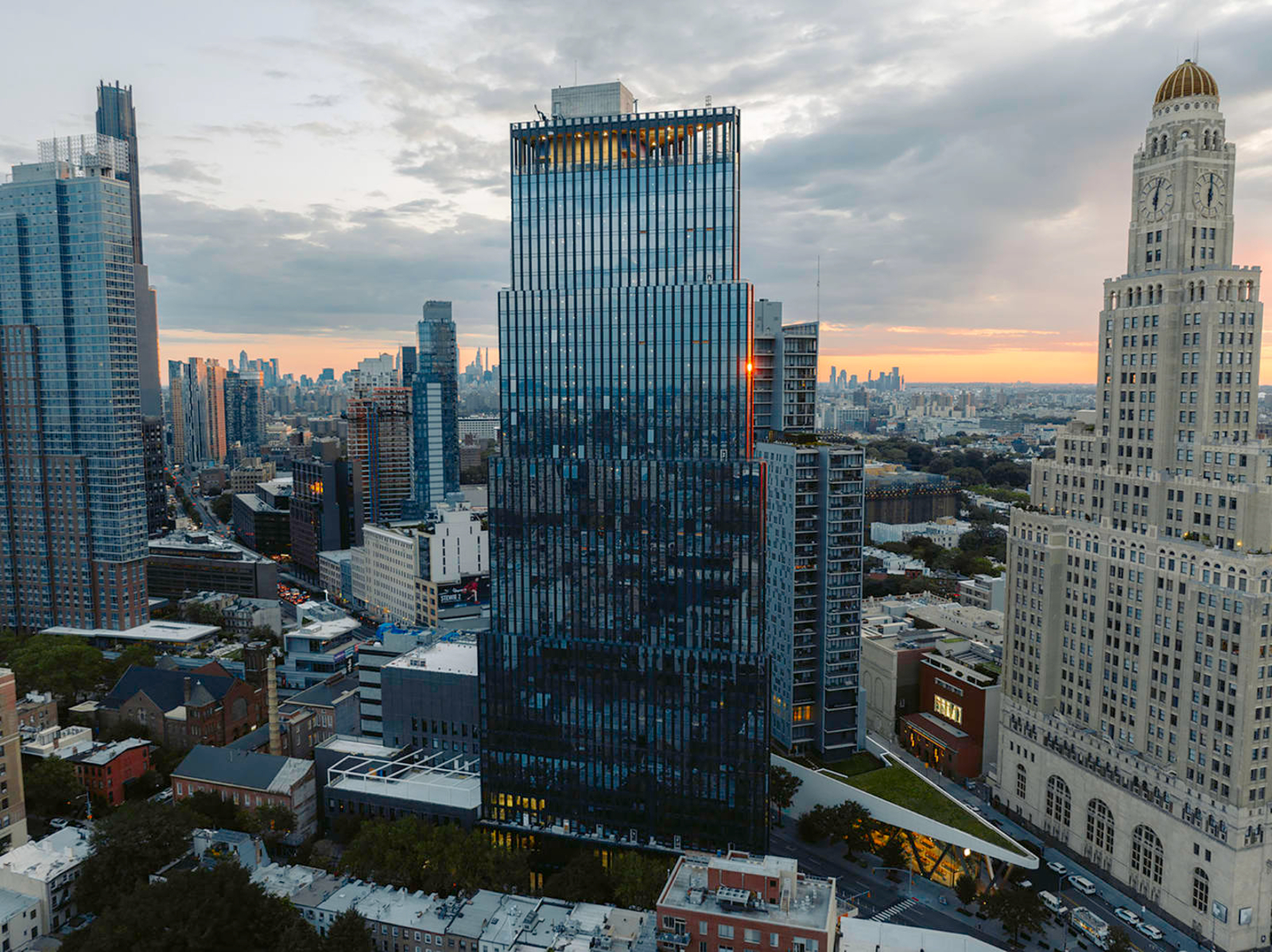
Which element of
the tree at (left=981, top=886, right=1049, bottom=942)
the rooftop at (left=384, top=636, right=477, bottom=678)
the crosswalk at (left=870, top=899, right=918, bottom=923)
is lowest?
the crosswalk at (left=870, top=899, right=918, bottom=923)

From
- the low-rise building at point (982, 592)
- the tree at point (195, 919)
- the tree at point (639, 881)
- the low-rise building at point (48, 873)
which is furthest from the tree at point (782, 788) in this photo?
the low-rise building at point (48, 873)

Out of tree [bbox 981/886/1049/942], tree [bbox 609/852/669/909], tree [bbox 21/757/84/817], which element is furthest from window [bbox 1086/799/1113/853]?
tree [bbox 21/757/84/817]

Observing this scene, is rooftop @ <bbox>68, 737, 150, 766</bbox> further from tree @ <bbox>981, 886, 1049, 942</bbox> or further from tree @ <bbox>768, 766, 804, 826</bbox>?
tree @ <bbox>981, 886, 1049, 942</bbox>

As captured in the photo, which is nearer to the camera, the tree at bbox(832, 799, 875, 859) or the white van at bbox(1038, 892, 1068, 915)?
the white van at bbox(1038, 892, 1068, 915)

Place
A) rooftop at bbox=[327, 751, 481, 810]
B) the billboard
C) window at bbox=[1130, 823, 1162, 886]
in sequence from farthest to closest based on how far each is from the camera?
the billboard
rooftop at bbox=[327, 751, 481, 810]
window at bbox=[1130, 823, 1162, 886]

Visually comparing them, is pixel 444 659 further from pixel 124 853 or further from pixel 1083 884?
pixel 1083 884

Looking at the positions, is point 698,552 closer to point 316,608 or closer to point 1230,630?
point 1230,630

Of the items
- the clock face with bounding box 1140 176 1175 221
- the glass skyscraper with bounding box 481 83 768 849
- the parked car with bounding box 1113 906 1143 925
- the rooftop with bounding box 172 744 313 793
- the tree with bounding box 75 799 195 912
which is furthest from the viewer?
the rooftop with bounding box 172 744 313 793

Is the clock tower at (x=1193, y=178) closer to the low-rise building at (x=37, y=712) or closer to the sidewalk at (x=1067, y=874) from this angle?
the sidewalk at (x=1067, y=874)
